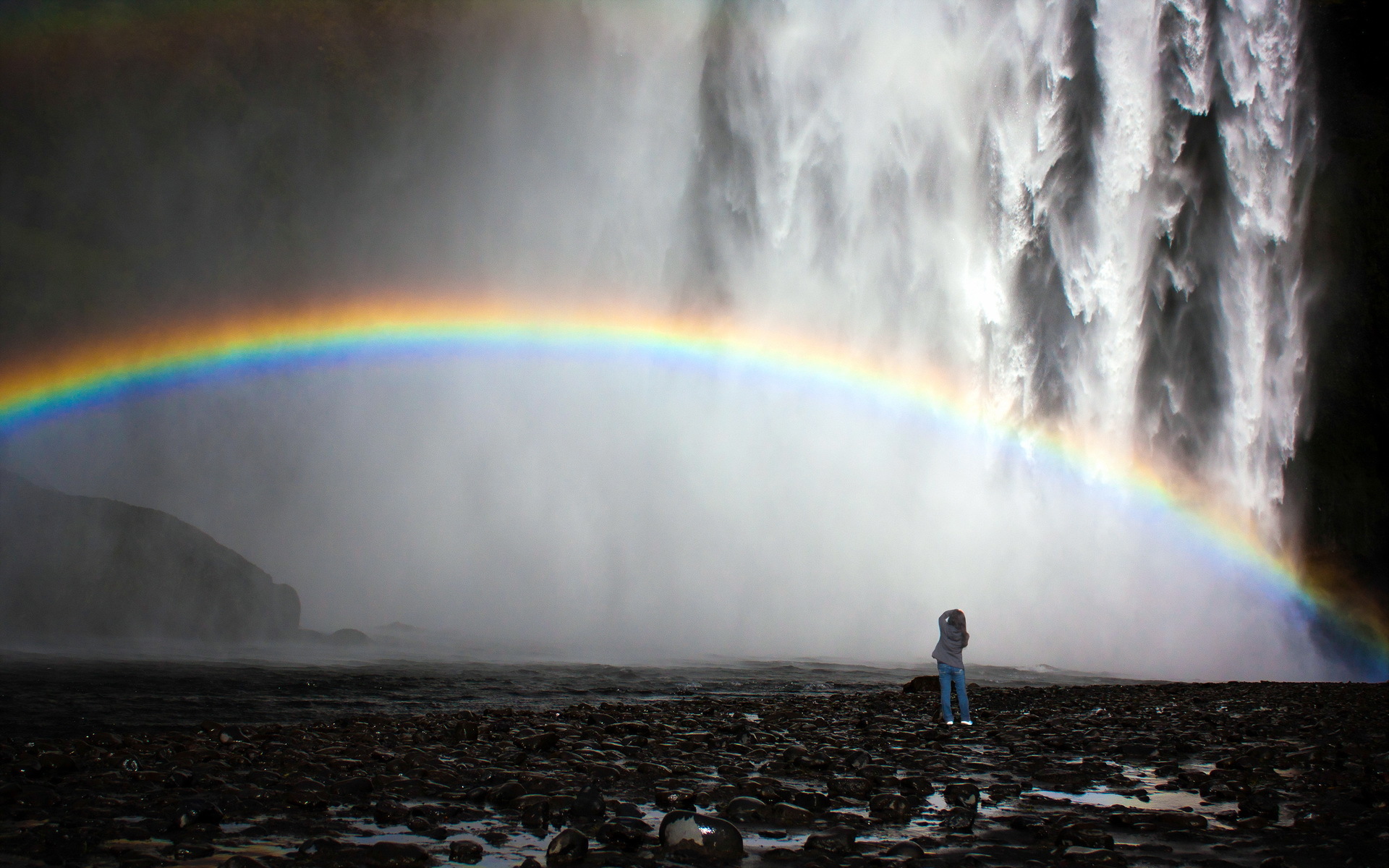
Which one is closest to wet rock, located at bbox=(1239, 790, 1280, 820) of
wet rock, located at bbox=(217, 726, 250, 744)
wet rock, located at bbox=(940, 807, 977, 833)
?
wet rock, located at bbox=(940, 807, 977, 833)

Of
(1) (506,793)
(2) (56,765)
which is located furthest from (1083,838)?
(2) (56,765)

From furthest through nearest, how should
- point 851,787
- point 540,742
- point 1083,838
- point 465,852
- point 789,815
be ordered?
point 540,742 → point 851,787 → point 789,815 → point 1083,838 → point 465,852

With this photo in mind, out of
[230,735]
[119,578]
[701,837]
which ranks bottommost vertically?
[230,735]

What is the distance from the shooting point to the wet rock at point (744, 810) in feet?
Result: 16.5

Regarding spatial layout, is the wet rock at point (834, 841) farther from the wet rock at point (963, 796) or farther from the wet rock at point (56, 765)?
the wet rock at point (56, 765)

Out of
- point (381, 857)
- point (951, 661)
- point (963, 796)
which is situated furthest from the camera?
point (951, 661)

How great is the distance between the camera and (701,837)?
4.24 metres

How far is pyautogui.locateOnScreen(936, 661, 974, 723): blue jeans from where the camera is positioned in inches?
409

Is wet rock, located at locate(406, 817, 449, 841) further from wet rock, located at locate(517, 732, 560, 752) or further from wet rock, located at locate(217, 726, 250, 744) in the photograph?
wet rock, located at locate(217, 726, 250, 744)

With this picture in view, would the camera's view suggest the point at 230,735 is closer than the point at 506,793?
No

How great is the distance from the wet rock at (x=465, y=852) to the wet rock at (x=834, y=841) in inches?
62.1

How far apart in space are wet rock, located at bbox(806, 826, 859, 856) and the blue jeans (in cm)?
619

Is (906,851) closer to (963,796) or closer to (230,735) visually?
(963,796)

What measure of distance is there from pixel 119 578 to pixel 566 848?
33.3 m
